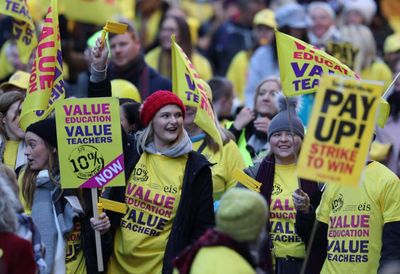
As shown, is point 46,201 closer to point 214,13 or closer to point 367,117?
point 367,117

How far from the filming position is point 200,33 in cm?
1905

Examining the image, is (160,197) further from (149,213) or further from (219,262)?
(219,262)

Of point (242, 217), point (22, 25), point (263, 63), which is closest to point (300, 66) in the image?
point (242, 217)

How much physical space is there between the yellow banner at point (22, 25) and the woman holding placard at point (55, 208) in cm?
203

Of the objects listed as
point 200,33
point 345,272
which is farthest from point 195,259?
point 200,33

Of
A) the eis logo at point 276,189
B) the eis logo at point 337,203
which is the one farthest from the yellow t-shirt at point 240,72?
the eis logo at point 337,203

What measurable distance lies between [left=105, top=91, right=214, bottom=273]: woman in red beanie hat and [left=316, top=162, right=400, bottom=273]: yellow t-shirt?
0.92 m

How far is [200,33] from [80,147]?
33.4 ft

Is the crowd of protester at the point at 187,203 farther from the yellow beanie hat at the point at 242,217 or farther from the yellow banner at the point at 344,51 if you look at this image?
the yellow banner at the point at 344,51

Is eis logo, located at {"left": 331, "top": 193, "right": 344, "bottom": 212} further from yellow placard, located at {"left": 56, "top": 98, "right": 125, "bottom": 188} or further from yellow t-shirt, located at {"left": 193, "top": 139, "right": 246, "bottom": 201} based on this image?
yellow placard, located at {"left": 56, "top": 98, "right": 125, "bottom": 188}

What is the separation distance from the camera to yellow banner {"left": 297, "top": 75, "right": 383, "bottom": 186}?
7.43 m

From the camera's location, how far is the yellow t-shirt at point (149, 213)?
900 cm

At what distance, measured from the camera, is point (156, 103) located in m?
9.24

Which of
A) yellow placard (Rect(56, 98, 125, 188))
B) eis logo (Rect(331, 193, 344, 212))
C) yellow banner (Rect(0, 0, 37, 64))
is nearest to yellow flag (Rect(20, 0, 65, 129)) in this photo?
yellow placard (Rect(56, 98, 125, 188))
